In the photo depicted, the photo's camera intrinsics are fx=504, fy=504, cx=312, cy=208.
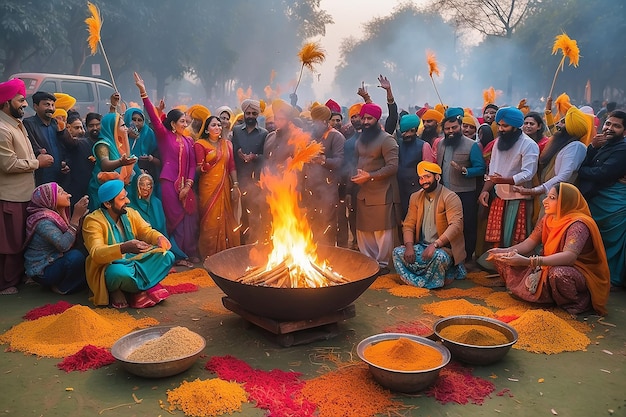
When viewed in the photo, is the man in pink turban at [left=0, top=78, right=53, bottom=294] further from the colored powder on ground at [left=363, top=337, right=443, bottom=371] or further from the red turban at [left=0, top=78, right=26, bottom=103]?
the colored powder on ground at [left=363, top=337, right=443, bottom=371]

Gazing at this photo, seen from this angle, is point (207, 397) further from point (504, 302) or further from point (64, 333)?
point (504, 302)

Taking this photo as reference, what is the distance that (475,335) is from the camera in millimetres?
4297

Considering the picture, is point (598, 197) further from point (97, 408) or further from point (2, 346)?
point (2, 346)

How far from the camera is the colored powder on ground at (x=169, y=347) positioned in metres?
3.94

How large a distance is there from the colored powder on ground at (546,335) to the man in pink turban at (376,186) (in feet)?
8.65

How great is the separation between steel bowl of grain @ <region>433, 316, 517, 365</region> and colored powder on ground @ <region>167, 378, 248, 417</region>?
1.79 meters

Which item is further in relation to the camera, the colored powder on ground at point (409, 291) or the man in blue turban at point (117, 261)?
the colored powder on ground at point (409, 291)

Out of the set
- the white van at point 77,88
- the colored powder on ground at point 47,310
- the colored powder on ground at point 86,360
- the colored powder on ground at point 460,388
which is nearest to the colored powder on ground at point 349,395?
the colored powder on ground at point 460,388

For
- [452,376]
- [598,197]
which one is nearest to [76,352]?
[452,376]

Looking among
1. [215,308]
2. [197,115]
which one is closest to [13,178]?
[215,308]

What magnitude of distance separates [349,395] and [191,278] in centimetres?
359

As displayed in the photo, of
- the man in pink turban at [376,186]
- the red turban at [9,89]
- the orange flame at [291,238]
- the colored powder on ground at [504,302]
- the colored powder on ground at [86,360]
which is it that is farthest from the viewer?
the man in pink turban at [376,186]

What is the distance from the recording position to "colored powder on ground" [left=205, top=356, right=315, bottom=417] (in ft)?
11.7

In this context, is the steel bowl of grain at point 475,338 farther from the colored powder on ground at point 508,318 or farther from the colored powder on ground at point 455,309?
the colored powder on ground at point 455,309
